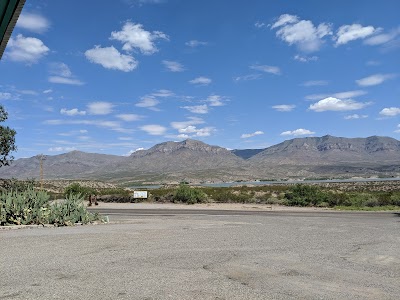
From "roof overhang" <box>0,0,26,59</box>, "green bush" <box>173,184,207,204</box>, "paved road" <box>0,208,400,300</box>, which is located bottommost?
"paved road" <box>0,208,400,300</box>

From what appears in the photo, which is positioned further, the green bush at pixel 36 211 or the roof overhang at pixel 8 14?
the green bush at pixel 36 211

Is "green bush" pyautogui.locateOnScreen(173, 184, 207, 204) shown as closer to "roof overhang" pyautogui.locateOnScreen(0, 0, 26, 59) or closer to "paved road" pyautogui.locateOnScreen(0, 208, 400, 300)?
"paved road" pyautogui.locateOnScreen(0, 208, 400, 300)

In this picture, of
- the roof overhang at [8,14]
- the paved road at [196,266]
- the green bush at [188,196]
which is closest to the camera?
the roof overhang at [8,14]

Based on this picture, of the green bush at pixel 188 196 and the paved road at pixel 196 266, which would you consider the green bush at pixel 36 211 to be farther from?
the green bush at pixel 188 196

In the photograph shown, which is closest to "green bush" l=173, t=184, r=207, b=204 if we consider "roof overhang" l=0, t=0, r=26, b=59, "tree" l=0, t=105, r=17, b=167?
"tree" l=0, t=105, r=17, b=167

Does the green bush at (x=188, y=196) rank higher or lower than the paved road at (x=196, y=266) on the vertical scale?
higher

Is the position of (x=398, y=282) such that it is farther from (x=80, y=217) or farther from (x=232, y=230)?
(x=80, y=217)

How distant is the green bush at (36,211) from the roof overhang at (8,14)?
12.4 meters

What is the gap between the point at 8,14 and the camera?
597 cm

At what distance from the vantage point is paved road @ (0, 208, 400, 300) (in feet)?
23.3

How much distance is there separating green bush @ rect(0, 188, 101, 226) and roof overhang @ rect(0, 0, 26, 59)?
12.4m

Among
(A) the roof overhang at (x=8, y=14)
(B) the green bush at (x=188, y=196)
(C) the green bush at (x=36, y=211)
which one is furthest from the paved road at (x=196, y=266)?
(B) the green bush at (x=188, y=196)

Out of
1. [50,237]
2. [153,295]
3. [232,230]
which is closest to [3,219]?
[50,237]

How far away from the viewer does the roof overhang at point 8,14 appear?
557 centimetres
